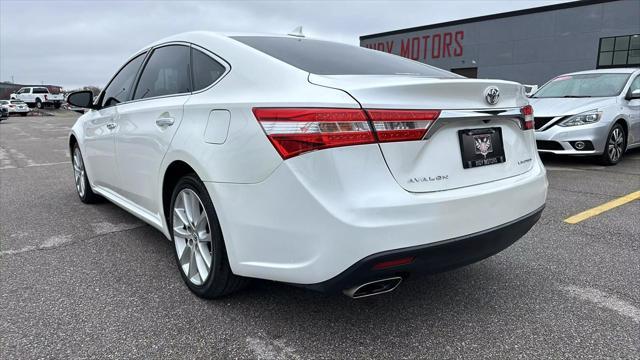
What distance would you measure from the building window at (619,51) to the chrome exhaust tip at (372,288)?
2491 centimetres

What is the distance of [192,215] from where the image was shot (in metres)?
2.70

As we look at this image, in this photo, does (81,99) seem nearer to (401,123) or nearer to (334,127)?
(334,127)

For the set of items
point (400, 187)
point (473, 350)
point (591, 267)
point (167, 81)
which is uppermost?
point (167, 81)

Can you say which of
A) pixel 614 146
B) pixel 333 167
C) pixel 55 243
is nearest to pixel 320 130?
pixel 333 167

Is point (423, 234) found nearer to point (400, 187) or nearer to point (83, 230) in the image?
point (400, 187)

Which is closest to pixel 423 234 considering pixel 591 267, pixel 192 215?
pixel 192 215

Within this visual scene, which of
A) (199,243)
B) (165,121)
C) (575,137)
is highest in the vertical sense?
(165,121)

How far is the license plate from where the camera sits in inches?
86.7

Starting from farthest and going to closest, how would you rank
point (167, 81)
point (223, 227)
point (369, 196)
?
point (167, 81)
point (223, 227)
point (369, 196)

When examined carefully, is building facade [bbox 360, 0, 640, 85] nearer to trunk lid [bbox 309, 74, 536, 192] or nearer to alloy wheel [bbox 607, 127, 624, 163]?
alloy wheel [bbox 607, 127, 624, 163]

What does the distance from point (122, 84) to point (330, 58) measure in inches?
85.3

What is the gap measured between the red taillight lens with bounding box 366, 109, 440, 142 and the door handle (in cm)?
136

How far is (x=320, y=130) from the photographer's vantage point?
1.92 m

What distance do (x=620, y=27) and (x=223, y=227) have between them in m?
25.5
